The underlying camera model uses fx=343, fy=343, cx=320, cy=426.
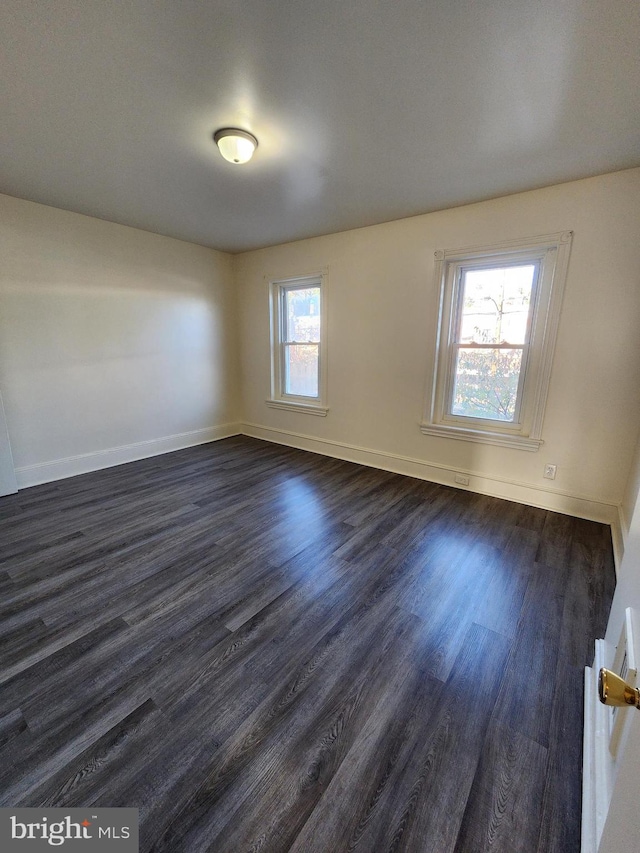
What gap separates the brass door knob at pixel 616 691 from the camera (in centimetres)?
53

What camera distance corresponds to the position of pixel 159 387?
430 centimetres

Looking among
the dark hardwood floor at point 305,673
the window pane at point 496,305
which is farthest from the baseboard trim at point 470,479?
the window pane at point 496,305

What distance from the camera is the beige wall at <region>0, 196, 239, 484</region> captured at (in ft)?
10.4

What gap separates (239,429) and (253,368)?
1.02 meters

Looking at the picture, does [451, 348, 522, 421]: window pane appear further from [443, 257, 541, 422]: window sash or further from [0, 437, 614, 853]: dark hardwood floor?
[0, 437, 614, 853]: dark hardwood floor

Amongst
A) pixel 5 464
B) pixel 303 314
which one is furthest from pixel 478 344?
pixel 5 464

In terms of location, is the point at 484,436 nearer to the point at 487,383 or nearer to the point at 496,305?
the point at 487,383

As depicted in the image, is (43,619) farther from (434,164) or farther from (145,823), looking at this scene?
(434,164)

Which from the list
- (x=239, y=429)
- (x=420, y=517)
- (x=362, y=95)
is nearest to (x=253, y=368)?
(x=239, y=429)

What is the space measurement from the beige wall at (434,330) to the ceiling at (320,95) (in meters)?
0.28

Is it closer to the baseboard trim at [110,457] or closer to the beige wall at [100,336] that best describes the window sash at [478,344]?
the beige wall at [100,336]

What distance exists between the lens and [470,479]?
3.31 metres

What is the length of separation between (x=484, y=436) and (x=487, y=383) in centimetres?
49

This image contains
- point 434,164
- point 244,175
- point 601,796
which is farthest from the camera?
point 244,175
